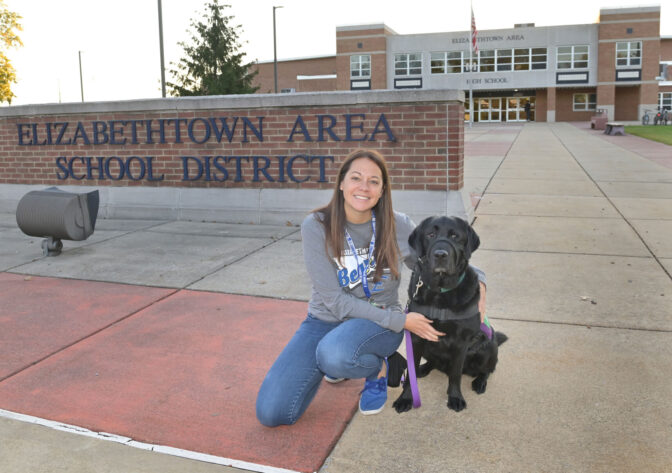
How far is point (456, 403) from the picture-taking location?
3.29 metres

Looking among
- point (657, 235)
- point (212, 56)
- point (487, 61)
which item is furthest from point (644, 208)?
point (487, 61)

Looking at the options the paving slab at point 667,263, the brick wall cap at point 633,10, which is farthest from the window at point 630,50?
the paving slab at point 667,263

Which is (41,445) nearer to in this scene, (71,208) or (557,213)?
(71,208)

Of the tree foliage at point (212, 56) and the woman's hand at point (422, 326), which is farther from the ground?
the tree foliage at point (212, 56)

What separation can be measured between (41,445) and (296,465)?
127cm

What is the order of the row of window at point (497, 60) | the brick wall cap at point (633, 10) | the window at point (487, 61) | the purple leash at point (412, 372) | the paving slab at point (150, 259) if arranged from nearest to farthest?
the purple leash at point (412, 372)
the paving slab at point (150, 259)
the brick wall cap at point (633, 10)
the row of window at point (497, 60)
the window at point (487, 61)

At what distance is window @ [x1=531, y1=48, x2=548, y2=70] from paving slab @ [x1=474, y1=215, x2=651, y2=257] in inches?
2122

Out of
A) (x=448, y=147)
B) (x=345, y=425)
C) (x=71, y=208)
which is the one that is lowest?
(x=345, y=425)

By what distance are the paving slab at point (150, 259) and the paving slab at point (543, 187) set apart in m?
5.71

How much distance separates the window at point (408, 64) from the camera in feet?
199

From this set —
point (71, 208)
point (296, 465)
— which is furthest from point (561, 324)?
point (71, 208)

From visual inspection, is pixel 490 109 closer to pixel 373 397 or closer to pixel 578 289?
pixel 578 289

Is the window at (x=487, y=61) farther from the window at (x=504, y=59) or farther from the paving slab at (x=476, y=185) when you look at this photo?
the paving slab at (x=476, y=185)

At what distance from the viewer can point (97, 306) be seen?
5.12 m
